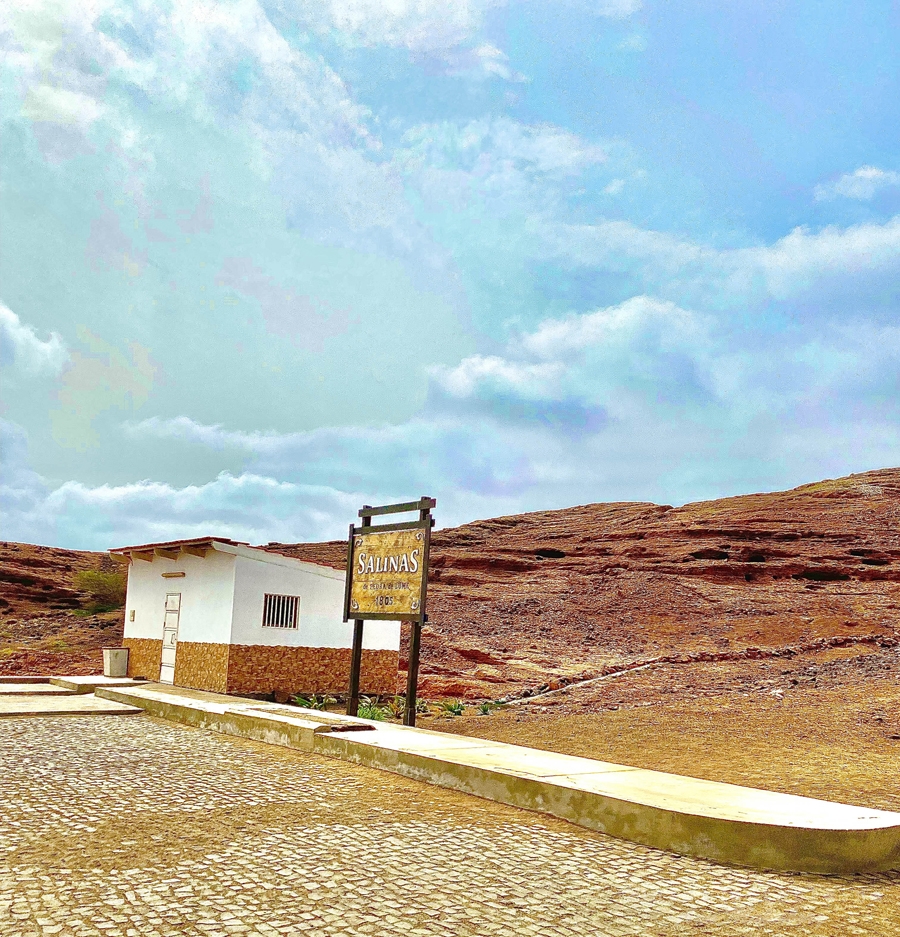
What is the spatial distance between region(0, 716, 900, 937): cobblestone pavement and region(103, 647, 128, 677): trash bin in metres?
12.0

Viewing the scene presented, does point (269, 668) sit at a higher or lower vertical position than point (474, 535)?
lower

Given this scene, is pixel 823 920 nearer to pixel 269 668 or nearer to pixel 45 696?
pixel 269 668

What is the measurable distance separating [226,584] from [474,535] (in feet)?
125

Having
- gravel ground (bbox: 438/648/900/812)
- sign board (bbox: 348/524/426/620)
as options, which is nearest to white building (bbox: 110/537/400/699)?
gravel ground (bbox: 438/648/900/812)

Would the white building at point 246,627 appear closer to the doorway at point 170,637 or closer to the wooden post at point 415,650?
the doorway at point 170,637

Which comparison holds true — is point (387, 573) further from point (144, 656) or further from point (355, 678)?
point (144, 656)

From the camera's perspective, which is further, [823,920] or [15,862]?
[15,862]

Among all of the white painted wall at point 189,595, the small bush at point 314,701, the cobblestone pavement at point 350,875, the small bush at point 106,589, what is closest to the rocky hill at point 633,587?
the small bush at point 106,589

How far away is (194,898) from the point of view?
175 inches

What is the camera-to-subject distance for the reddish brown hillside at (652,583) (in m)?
28.7

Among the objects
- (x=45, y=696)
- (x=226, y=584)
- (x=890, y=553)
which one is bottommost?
(x=45, y=696)

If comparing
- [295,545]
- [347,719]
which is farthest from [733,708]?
[295,545]

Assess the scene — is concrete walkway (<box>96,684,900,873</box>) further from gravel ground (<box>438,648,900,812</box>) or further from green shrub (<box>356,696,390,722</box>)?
green shrub (<box>356,696,390,722</box>)

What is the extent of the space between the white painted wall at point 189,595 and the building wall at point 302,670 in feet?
2.19
